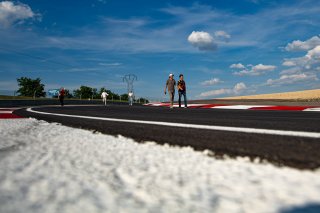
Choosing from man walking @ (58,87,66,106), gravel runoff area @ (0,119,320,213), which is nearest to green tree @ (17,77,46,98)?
man walking @ (58,87,66,106)

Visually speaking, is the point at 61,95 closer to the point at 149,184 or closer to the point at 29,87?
the point at 149,184

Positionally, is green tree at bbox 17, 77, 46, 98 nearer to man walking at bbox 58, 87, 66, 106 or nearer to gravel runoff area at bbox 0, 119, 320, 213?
man walking at bbox 58, 87, 66, 106

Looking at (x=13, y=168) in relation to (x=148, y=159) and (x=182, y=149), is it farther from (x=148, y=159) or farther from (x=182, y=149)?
Result: (x=182, y=149)

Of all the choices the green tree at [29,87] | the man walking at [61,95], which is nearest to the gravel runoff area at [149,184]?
the man walking at [61,95]

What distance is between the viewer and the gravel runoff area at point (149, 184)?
104 centimetres

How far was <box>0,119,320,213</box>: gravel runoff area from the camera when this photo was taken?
104cm

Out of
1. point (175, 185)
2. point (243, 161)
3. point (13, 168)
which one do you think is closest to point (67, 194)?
point (175, 185)

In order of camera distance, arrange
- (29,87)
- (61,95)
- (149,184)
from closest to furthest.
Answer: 1. (149,184)
2. (61,95)
3. (29,87)

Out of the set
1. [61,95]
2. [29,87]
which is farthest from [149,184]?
[29,87]

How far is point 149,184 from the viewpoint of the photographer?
4.21 feet

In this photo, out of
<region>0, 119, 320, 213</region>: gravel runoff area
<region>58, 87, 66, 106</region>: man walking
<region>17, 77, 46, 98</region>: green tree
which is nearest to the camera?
<region>0, 119, 320, 213</region>: gravel runoff area

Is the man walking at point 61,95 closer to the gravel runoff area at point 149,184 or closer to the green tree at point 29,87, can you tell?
the gravel runoff area at point 149,184

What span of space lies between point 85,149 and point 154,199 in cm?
118

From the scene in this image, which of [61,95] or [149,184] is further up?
[61,95]
